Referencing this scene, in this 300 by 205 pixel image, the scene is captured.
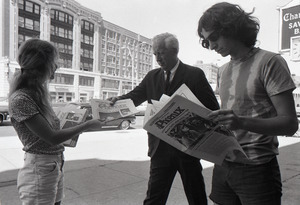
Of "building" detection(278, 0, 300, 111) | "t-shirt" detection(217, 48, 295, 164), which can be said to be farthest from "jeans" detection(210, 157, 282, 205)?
"building" detection(278, 0, 300, 111)

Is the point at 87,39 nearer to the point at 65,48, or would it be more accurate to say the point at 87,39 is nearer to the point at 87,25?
the point at 87,25

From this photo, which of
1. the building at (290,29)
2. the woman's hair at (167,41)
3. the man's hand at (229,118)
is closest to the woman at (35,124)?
the man's hand at (229,118)

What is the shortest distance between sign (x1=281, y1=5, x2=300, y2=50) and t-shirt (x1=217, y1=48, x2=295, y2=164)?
5.44 meters

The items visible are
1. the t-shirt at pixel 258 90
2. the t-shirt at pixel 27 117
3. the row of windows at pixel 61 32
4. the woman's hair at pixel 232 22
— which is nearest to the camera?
the t-shirt at pixel 258 90

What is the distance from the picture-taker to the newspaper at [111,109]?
224 cm

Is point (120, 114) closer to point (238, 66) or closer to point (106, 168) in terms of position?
point (238, 66)

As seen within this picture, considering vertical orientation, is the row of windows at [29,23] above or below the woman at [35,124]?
above

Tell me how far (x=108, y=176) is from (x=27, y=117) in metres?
Answer: 3.38

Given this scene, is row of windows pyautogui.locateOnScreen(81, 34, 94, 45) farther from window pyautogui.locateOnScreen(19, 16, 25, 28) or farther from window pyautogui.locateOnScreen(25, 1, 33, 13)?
window pyautogui.locateOnScreen(19, 16, 25, 28)

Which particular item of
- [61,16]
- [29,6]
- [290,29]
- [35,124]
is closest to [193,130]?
[35,124]

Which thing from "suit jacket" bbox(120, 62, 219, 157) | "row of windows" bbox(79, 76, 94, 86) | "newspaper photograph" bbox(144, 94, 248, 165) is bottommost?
"newspaper photograph" bbox(144, 94, 248, 165)

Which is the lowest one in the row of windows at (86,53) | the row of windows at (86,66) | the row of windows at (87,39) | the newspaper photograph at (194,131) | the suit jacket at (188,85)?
the newspaper photograph at (194,131)

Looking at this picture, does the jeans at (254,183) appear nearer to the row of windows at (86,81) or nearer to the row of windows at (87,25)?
the row of windows at (86,81)

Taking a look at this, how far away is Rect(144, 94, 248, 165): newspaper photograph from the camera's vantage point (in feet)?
4.35
